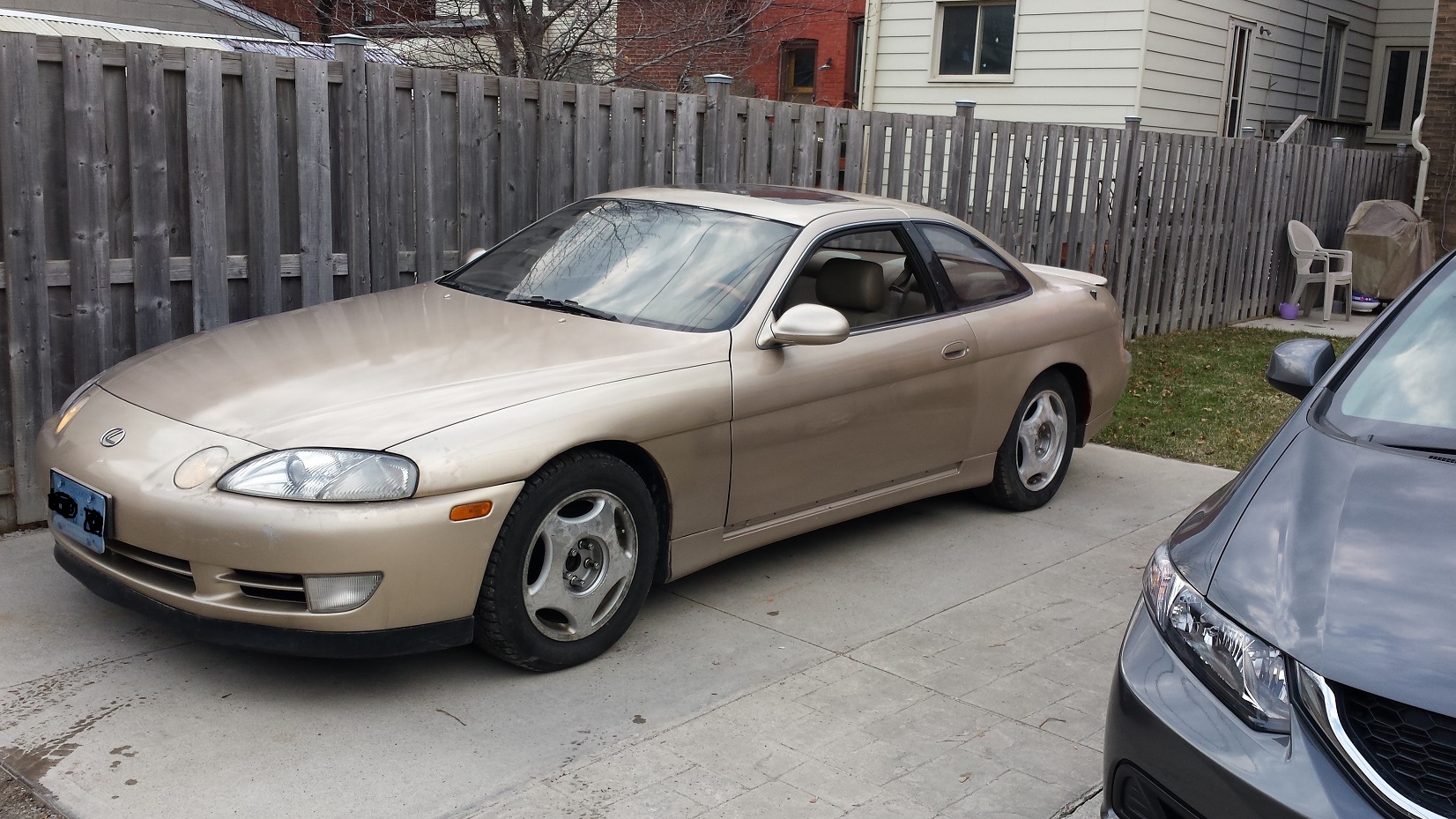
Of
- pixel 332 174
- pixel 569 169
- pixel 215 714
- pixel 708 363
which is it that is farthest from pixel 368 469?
pixel 569 169

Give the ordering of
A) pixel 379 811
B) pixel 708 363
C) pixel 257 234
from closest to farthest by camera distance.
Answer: pixel 379 811 < pixel 708 363 < pixel 257 234

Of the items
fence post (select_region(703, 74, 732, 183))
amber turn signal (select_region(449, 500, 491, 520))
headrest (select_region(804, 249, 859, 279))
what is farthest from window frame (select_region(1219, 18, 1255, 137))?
amber turn signal (select_region(449, 500, 491, 520))

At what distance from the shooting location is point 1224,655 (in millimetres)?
2566

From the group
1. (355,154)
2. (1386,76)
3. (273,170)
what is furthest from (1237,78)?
(273,170)

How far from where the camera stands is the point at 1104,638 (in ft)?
15.3

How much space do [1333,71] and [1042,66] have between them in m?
6.53

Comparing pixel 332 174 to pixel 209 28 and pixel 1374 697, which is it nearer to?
pixel 1374 697

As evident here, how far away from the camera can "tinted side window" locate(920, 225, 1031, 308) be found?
5.69 m

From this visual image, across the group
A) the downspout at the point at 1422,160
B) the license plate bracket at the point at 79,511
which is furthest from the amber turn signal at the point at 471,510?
the downspout at the point at 1422,160

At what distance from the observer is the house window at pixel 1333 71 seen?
19.5 m

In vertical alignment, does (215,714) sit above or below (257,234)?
below

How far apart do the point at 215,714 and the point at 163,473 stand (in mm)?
712

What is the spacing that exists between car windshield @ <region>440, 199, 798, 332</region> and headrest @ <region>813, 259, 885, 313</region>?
0.29 m

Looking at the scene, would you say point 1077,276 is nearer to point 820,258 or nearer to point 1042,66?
point 820,258
